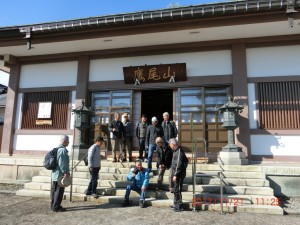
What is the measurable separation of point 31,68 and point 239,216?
1019 cm

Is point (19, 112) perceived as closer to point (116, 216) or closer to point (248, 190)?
point (116, 216)

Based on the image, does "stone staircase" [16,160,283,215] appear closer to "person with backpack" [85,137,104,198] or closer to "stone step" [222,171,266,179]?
"stone step" [222,171,266,179]

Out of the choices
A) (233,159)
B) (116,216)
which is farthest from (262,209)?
(116,216)

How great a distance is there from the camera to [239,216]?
5523 millimetres

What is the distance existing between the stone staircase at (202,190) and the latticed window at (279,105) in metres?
2.28

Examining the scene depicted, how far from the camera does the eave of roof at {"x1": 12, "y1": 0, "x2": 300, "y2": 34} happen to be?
7.65 metres

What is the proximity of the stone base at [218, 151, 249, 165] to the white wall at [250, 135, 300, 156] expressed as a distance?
91cm

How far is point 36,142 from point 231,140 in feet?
25.6

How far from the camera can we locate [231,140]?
857cm

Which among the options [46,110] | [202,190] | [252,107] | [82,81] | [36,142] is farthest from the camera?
[46,110]

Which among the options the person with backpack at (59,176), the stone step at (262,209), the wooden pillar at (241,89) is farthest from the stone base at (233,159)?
the person with backpack at (59,176)

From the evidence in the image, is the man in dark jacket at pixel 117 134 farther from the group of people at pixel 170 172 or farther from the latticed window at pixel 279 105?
the latticed window at pixel 279 105

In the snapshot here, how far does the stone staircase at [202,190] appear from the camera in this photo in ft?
19.8
